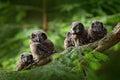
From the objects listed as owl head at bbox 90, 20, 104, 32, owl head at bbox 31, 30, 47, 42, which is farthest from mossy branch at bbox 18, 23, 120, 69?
owl head at bbox 31, 30, 47, 42

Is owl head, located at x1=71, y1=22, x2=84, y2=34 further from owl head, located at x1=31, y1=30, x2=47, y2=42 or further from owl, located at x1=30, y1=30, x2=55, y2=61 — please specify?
owl head, located at x1=31, y1=30, x2=47, y2=42

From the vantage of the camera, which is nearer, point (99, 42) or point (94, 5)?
point (99, 42)

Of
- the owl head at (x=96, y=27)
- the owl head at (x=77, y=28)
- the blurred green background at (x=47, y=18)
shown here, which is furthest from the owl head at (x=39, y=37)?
the blurred green background at (x=47, y=18)

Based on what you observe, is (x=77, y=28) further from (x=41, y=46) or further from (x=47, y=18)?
(x=47, y=18)

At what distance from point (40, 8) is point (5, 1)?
127cm

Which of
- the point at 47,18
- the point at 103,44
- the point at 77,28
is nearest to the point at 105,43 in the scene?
the point at 103,44

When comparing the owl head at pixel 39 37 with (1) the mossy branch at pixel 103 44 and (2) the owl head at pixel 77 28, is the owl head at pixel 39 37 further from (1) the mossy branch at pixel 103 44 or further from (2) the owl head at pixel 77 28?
(1) the mossy branch at pixel 103 44

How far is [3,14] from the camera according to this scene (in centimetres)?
1526

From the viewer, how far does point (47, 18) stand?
563 inches

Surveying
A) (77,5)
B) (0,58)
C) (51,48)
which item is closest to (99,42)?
(51,48)

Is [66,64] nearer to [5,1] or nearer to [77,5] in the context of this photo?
[77,5]

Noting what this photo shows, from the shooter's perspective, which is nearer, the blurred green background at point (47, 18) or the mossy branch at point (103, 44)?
the mossy branch at point (103, 44)

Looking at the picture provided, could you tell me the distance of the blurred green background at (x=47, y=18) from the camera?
12717mm

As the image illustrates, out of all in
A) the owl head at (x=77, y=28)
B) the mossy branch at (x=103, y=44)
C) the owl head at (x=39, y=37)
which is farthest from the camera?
the owl head at (x=39, y=37)
